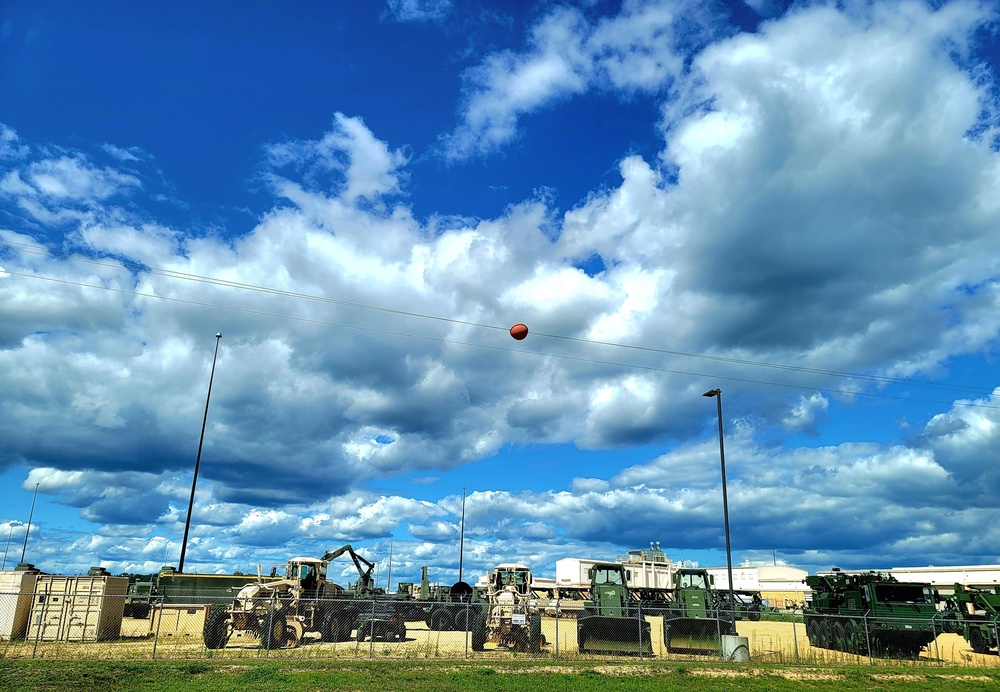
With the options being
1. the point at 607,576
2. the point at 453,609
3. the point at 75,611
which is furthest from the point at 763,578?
the point at 75,611

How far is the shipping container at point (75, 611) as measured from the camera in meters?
27.0

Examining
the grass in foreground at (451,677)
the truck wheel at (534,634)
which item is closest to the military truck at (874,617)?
the grass in foreground at (451,677)

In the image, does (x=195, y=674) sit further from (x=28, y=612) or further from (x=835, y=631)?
(x=835, y=631)

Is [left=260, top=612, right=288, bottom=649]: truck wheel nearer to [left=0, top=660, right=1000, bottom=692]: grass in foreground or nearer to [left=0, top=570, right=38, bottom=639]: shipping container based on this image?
[left=0, top=660, right=1000, bottom=692]: grass in foreground

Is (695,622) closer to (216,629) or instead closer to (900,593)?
(900,593)

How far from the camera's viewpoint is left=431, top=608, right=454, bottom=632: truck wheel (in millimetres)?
30359

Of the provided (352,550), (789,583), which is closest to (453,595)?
(352,550)

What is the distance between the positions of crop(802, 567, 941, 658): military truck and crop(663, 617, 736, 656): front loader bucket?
3387 millimetres

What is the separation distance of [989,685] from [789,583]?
95032 millimetres

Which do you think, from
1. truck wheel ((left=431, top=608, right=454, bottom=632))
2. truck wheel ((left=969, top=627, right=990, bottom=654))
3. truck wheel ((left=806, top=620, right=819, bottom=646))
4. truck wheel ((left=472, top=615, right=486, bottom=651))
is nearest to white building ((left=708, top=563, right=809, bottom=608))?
truck wheel ((left=806, top=620, right=819, bottom=646))

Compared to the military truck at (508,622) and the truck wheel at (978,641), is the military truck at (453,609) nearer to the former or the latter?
the military truck at (508,622)

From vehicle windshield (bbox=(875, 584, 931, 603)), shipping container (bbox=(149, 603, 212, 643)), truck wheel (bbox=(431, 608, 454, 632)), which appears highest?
vehicle windshield (bbox=(875, 584, 931, 603))

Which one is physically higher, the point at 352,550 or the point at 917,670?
the point at 352,550

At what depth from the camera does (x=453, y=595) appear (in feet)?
110
